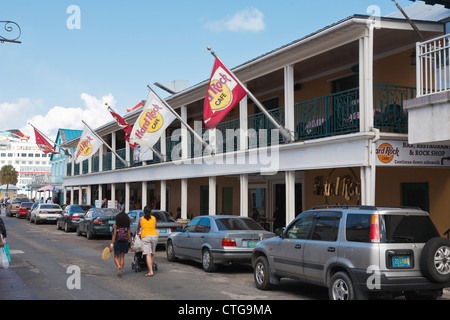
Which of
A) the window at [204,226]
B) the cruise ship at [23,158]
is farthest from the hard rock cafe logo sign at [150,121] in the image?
the cruise ship at [23,158]

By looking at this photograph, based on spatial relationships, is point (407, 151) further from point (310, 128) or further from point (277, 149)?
point (277, 149)

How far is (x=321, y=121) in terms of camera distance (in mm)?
14648

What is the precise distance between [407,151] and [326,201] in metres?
5.64

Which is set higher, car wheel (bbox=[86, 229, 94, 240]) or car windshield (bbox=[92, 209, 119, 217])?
car windshield (bbox=[92, 209, 119, 217])

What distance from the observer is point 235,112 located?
23.0 m

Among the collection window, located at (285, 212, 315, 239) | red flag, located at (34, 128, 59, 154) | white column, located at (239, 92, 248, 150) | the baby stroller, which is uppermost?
red flag, located at (34, 128, 59, 154)

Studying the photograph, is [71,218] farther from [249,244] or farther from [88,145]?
[249,244]

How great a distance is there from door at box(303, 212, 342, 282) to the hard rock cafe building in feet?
12.0

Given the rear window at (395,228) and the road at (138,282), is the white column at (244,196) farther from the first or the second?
the rear window at (395,228)

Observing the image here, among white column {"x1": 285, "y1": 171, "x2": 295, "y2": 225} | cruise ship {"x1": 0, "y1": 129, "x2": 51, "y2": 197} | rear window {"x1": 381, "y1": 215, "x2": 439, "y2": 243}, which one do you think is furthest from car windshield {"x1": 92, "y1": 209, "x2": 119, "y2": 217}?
cruise ship {"x1": 0, "y1": 129, "x2": 51, "y2": 197}

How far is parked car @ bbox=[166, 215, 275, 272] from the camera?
1215 centimetres

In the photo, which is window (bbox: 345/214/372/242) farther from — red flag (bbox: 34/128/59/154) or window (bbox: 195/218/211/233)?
red flag (bbox: 34/128/59/154)

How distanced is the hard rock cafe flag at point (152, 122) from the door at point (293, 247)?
11202 mm

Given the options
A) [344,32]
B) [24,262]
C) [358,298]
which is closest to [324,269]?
[358,298]
